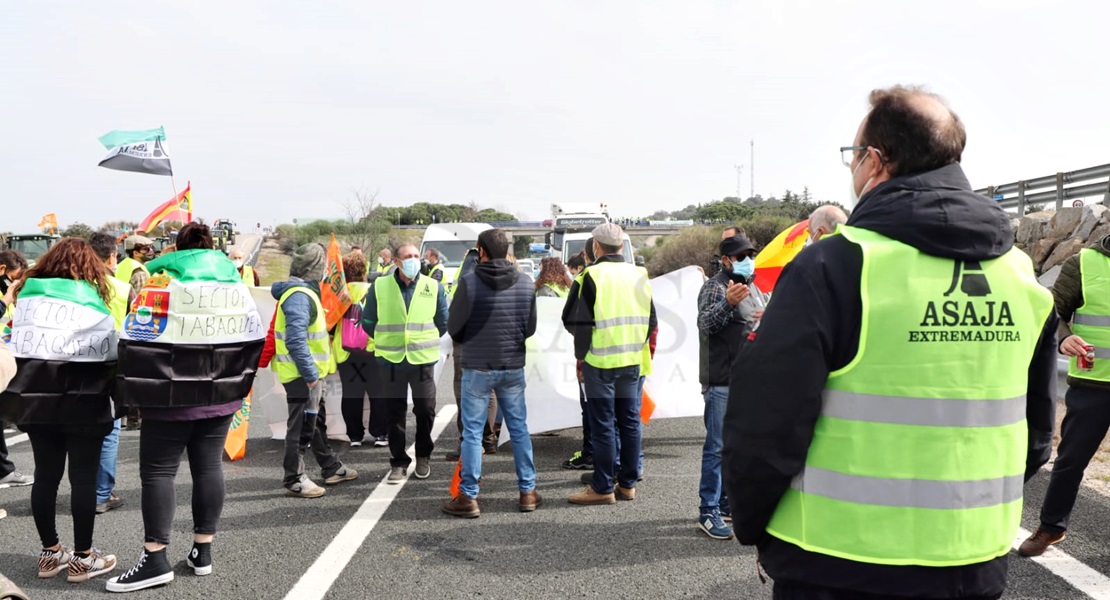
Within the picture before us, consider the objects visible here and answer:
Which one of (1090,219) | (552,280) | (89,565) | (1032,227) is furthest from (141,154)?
(1032,227)

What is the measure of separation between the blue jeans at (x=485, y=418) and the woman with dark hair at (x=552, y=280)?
2.23 metres

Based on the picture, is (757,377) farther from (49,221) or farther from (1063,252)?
(49,221)

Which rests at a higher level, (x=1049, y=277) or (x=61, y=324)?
(x=61, y=324)

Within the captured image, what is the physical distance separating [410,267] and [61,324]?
8.30ft

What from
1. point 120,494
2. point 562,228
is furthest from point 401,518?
point 562,228

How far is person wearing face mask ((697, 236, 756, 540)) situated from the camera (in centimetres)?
482

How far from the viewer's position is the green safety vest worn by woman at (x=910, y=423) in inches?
70.5

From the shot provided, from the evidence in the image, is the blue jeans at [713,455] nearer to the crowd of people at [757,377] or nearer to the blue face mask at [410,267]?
the crowd of people at [757,377]

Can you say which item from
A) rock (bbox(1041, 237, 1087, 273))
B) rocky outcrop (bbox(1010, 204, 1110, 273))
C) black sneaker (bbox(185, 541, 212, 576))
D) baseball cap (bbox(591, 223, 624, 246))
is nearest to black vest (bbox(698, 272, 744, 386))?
baseball cap (bbox(591, 223, 624, 246))

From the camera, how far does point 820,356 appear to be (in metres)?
1.77

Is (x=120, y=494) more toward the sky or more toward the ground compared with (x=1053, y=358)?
more toward the ground

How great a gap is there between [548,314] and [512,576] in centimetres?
365

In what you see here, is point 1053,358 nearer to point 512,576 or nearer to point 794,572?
point 794,572

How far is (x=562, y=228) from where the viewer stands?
25.9m
